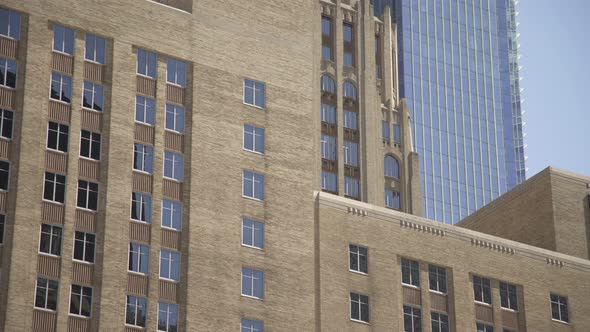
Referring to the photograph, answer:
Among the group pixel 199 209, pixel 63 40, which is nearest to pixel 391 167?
pixel 199 209

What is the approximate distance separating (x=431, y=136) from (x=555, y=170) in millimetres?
82931

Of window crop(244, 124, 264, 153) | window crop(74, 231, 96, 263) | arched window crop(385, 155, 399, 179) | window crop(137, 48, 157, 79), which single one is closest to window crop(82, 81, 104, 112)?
window crop(137, 48, 157, 79)

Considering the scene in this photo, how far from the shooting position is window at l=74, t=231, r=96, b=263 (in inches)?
3221

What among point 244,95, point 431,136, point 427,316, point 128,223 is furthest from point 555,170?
point 431,136

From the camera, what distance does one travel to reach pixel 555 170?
106562 mm

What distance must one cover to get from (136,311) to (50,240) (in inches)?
252

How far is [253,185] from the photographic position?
89750 millimetres

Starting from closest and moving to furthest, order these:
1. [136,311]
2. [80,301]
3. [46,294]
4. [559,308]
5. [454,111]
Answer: [46,294], [80,301], [136,311], [559,308], [454,111]

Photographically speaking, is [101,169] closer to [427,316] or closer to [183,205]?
[183,205]

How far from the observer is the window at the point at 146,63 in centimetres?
8869

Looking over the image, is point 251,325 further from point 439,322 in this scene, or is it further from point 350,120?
point 350,120

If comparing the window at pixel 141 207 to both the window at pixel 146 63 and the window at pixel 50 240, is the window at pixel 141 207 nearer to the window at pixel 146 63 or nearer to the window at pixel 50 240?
the window at pixel 50 240

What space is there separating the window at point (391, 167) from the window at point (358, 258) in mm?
48159

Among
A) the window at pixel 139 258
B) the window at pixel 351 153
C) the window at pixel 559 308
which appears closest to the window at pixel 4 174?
the window at pixel 139 258
